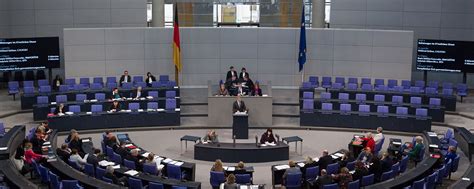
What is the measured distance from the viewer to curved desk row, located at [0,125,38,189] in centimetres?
1598

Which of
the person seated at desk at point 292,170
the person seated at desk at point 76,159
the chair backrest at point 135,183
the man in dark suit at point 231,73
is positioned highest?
the man in dark suit at point 231,73

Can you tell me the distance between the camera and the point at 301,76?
29734 millimetres

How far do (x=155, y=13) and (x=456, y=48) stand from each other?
1401cm

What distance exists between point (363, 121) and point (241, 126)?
4866 millimetres

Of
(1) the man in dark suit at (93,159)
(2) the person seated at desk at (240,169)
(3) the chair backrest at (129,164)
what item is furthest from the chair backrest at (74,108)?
(2) the person seated at desk at (240,169)

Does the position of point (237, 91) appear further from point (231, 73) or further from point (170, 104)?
point (170, 104)

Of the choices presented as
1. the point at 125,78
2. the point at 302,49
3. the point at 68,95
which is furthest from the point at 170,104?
the point at 302,49

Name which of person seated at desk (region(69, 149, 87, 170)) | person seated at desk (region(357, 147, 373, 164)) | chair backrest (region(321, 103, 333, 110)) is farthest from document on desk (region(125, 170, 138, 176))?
chair backrest (region(321, 103, 333, 110))

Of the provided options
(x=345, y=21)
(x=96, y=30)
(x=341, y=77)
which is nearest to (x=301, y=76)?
(x=341, y=77)

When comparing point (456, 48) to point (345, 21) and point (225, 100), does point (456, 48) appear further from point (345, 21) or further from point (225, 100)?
point (225, 100)

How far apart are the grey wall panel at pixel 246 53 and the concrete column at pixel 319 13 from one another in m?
2.64

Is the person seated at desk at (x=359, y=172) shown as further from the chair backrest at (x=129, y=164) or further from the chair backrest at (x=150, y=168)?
the chair backrest at (x=129, y=164)

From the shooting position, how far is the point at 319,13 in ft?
105

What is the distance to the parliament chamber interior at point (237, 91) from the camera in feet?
61.0
